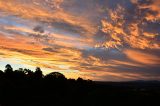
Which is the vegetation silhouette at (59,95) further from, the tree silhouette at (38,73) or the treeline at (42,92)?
the tree silhouette at (38,73)

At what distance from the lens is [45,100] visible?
80.2 meters

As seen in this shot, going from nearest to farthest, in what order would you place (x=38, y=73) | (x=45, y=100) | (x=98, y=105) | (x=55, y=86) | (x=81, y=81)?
(x=98, y=105) < (x=45, y=100) < (x=55, y=86) < (x=81, y=81) < (x=38, y=73)

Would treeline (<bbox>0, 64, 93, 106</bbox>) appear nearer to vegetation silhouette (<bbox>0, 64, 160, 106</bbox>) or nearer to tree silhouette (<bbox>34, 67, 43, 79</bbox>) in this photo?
vegetation silhouette (<bbox>0, 64, 160, 106</bbox>)

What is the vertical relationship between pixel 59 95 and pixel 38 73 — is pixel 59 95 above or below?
below

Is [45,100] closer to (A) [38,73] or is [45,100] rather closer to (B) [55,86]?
(B) [55,86]

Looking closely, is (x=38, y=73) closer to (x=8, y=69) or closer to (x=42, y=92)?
(x=8, y=69)

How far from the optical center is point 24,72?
411ft

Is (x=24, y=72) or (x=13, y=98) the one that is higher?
(x=24, y=72)

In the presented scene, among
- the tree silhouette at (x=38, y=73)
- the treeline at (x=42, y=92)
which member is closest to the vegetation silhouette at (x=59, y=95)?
the treeline at (x=42, y=92)

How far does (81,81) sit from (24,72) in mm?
26732

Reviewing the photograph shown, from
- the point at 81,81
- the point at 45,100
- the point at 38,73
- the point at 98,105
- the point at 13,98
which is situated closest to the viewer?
the point at 98,105

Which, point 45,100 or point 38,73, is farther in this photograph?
point 38,73

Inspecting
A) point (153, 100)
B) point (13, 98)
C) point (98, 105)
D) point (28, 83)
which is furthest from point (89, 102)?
point (28, 83)

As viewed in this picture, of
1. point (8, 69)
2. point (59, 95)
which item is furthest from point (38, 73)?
point (59, 95)
